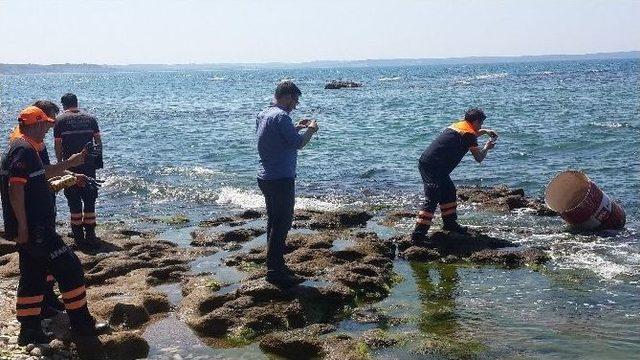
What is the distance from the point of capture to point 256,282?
801 centimetres

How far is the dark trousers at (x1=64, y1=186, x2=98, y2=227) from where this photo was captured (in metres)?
10.7

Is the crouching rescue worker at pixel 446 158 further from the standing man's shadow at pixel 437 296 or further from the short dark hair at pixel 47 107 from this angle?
the short dark hair at pixel 47 107

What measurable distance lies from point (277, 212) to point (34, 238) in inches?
107

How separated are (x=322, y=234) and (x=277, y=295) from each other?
3466 mm

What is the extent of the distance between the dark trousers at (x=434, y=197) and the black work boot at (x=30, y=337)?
5.82 m

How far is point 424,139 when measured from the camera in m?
27.4

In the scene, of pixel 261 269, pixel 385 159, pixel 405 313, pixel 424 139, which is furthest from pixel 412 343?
pixel 424 139

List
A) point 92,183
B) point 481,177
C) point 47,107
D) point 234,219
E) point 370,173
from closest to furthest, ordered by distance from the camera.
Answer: point 47,107
point 92,183
point 234,219
point 481,177
point 370,173

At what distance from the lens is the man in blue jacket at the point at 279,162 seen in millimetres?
7711

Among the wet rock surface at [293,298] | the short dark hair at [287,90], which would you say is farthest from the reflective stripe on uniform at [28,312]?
the short dark hair at [287,90]

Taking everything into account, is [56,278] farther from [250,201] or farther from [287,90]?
[250,201]

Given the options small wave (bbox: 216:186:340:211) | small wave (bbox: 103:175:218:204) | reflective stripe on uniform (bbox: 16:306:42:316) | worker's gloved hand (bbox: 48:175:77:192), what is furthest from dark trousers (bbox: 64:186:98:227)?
small wave (bbox: 103:175:218:204)

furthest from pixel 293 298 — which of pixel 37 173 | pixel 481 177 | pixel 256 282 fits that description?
pixel 481 177

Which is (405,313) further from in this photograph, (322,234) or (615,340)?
(322,234)
